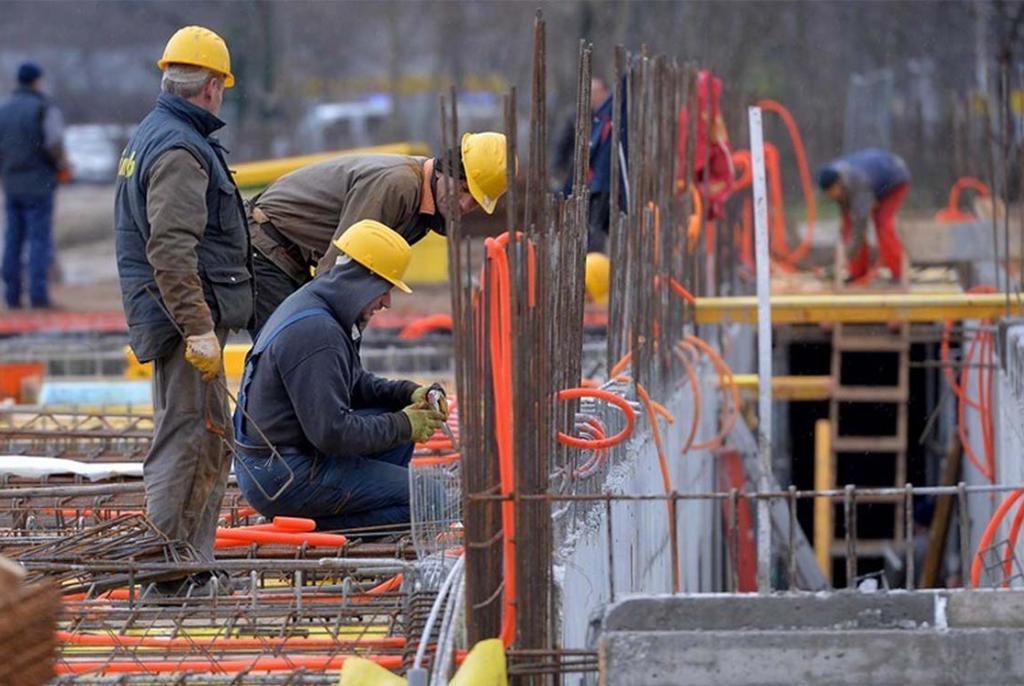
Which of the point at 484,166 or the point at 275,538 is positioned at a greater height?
the point at 484,166

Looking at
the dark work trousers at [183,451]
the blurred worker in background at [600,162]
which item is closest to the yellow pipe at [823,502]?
the blurred worker in background at [600,162]

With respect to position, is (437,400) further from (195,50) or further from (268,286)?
(195,50)

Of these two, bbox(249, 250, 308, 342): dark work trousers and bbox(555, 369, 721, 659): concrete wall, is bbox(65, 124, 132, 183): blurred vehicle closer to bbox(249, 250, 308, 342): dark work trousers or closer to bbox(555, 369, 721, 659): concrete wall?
bbox(555, 369, 721, 659): concrete wall

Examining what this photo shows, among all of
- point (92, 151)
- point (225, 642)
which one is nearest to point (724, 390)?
point (225, 642)

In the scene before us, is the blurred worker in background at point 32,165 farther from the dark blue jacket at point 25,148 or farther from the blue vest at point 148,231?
the blue vest at point 148,231

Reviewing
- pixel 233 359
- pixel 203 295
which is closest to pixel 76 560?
pixel 203 295

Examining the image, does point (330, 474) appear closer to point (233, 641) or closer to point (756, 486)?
point (233, 641)

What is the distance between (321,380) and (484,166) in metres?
1.26

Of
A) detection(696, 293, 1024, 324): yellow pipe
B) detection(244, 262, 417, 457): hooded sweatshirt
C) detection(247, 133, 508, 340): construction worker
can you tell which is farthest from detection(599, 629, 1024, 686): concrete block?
detection(696, 293, 1024, 324): yellow pipe

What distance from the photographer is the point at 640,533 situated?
7566 millimetres

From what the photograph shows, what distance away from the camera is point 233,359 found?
9984mm

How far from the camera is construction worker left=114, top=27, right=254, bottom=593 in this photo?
20.2 feet

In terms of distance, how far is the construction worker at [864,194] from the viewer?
54.1 feet

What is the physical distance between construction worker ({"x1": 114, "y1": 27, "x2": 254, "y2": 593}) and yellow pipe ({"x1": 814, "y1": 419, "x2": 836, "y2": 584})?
900cm
